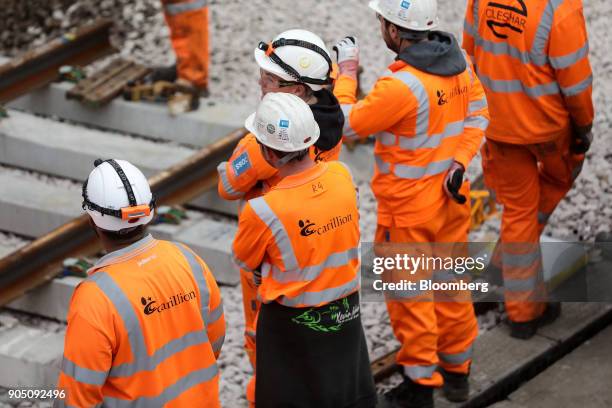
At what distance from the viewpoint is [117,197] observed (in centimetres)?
455

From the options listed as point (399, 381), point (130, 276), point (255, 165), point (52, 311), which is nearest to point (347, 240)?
point (255, 165)

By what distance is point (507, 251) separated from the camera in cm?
739

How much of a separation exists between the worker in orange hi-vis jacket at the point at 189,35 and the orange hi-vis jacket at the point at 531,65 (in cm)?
271

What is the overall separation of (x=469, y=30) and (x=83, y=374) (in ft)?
12.2

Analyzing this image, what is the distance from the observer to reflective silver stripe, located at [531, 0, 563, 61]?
6.71m

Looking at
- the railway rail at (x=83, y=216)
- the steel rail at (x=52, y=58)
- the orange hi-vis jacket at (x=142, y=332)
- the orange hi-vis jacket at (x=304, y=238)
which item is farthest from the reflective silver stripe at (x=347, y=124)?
the steel rail at (x=52, y=58)

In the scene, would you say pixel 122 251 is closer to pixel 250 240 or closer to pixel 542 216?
pixel 250 240


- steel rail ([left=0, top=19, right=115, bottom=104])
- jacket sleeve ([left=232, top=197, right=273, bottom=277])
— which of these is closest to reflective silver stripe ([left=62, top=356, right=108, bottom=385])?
jacket sleeve ([left=232, top=197, right=273, bottom=277])

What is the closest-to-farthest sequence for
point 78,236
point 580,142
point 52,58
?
point 580,142, point 78,236, point 52,58

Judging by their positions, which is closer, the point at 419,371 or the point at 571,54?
the point at 419,371

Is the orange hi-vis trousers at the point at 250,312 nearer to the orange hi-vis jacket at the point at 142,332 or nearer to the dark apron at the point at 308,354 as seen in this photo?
the dark apron at the point at 308,354

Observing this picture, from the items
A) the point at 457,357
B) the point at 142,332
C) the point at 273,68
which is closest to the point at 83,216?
the point at 273,68

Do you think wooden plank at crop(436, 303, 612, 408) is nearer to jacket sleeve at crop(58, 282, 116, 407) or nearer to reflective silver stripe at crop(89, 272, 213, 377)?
reflective silver stripe at crop(89, 272, 213, 377)

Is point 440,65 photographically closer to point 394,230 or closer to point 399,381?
point 394,230
